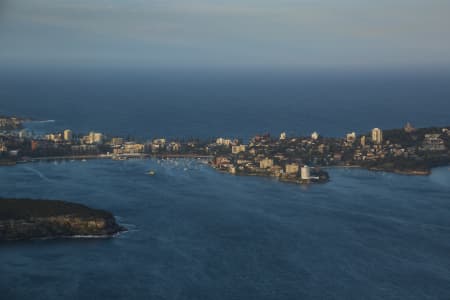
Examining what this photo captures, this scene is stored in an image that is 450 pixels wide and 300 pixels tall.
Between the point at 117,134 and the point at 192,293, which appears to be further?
the point at 117,134

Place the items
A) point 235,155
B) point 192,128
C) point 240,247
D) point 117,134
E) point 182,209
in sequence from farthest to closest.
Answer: point 192,128 → point 117,134 → point 235,155 → point 182,209 → point 240,247

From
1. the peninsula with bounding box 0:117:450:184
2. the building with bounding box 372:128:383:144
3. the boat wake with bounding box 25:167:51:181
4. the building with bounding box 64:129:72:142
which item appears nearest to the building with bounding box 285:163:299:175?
the peninsula with bounding box 0:117:450:184

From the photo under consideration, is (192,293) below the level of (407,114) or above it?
below

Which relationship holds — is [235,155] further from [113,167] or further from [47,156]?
[47,156]

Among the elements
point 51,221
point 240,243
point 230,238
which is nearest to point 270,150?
point 230,238

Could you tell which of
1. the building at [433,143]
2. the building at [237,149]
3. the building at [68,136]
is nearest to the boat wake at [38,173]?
the building at [68,136]

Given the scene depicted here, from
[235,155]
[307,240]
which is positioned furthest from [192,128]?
[307,240]

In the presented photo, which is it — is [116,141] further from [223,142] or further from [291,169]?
[291,169]
